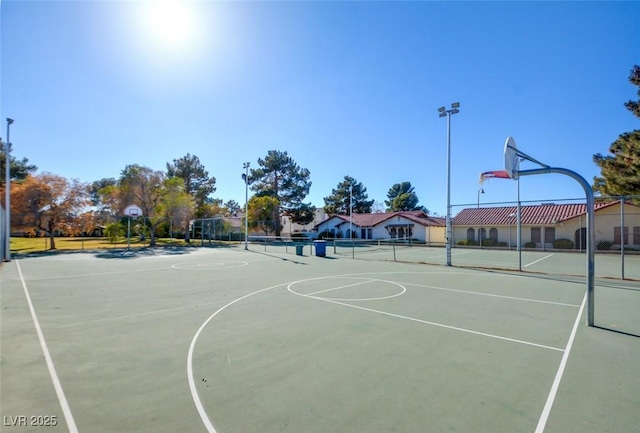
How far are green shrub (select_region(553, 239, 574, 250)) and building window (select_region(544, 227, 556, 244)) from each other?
0.85 meters

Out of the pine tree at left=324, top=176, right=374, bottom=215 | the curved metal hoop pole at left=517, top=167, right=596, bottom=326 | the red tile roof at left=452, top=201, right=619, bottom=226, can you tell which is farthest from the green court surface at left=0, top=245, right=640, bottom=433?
the pine tree at left=324, top=176, right=374, bottom=215

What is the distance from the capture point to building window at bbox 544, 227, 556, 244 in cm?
3181

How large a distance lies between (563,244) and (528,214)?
5.03 metres

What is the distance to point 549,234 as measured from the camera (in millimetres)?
32094

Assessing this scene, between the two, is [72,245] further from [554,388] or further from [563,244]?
[563,244]

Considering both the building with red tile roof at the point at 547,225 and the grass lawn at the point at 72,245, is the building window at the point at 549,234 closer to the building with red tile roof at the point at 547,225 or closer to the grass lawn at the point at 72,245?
the building with red tile roof at the point at 547,225

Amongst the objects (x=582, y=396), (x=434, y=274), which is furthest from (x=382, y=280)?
(x=582, y=396)

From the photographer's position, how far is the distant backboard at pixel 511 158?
7245 millimetres

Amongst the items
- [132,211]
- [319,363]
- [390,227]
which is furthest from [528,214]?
[132,211]

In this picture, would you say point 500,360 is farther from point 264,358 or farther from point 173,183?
point 173,183

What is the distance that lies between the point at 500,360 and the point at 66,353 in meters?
6.78

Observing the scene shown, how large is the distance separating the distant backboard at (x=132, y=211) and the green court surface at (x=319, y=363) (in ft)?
88.9

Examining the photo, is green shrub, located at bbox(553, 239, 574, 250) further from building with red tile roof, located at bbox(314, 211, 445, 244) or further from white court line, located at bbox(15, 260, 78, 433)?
white court line, located at bbox(15, 260, 78, 433)

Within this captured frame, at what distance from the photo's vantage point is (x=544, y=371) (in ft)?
14.0
